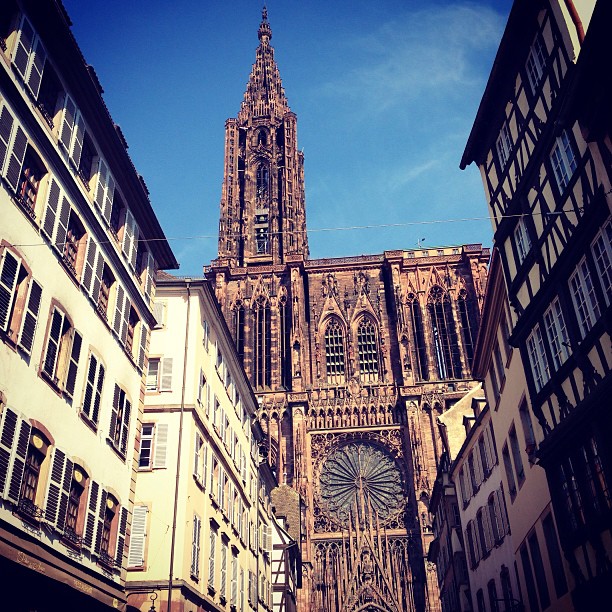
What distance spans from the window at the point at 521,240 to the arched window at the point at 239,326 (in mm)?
39889

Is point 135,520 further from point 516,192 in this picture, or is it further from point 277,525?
point 277,525

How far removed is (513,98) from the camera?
1786cm

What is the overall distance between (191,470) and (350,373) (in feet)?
115

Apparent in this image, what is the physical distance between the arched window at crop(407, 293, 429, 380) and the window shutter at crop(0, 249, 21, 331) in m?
44.4

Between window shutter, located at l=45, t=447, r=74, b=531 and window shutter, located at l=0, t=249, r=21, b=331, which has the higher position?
window shutter, located at l=0, t=249, r=21, b=331

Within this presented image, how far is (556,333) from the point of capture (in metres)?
15.2

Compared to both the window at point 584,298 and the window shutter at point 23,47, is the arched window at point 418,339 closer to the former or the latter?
the window at point 584,298

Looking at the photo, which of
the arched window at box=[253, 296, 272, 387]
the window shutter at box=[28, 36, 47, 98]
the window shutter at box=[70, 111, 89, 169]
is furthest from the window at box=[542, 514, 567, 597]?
the arched window at box=[253, 296, 272, 387]

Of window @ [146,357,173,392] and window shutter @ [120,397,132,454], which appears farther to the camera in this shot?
Result: window @ [146,357,173,392]

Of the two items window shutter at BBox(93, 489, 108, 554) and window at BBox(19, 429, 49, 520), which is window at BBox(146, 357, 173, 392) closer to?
window shutter at BBox(93, 489, 108, 554)

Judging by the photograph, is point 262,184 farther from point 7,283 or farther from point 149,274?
point 7,283

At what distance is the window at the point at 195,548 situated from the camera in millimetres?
19312

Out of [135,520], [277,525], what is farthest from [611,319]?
[277,525]

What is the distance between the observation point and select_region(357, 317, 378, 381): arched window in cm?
5488
